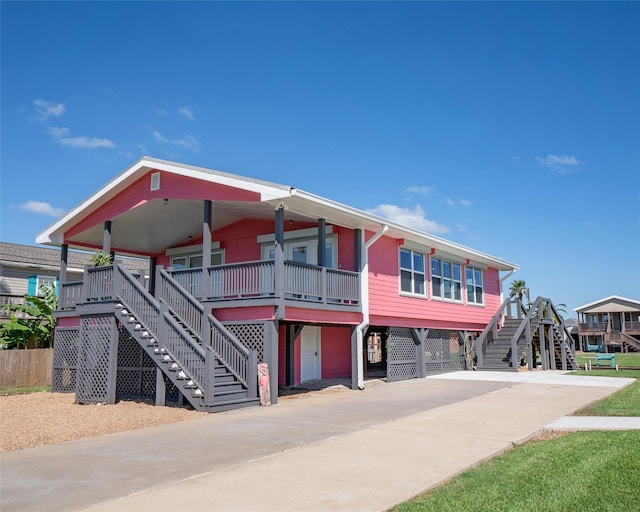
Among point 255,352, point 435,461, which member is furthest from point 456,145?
point 435,461

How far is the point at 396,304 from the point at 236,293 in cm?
640

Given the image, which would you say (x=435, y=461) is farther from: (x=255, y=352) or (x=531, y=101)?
(x=531, y=101)

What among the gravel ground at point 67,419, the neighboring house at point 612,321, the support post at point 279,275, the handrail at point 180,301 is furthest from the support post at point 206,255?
the neighboring house at point 612,321

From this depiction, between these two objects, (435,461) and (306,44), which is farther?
(306,44)

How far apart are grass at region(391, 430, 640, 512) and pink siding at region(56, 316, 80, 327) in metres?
14.6

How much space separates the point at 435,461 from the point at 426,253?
14295 mm

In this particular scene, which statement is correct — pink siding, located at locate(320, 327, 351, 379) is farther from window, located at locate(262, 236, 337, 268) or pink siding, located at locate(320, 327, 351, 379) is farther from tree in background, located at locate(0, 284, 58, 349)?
tree in background, located at locate(0, 284, 58, 349)

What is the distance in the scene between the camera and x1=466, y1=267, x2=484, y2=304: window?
77.2ft

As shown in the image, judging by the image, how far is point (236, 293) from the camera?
45.6 ft

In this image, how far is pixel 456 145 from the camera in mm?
23188

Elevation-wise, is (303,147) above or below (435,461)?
above

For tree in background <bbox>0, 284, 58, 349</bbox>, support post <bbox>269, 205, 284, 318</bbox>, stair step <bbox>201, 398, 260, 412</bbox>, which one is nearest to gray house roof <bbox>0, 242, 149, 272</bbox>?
tree in background <bbox>0, 284, 58, 349</bbox>

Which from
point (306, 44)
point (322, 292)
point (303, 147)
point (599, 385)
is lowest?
point (599, 385)

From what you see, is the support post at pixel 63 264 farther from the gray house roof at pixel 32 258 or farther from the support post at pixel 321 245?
the support post at pixel 321 245
